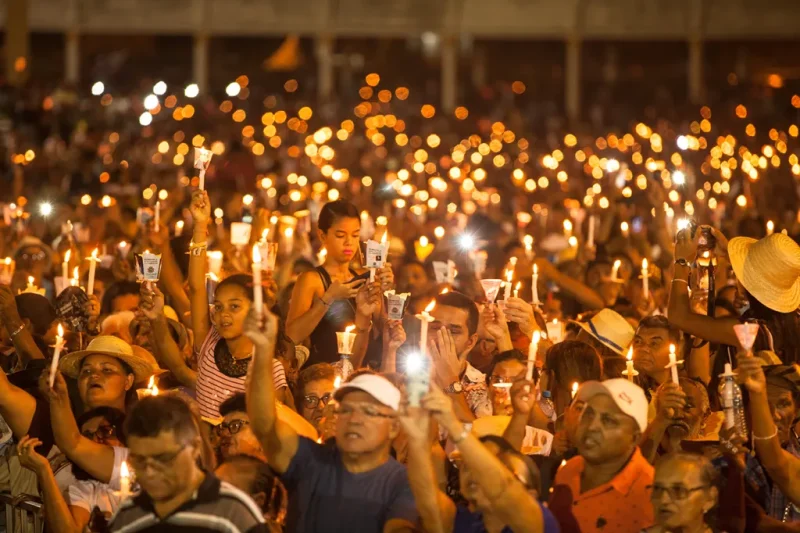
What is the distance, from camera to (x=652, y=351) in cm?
778

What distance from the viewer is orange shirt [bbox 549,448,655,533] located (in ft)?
18.3

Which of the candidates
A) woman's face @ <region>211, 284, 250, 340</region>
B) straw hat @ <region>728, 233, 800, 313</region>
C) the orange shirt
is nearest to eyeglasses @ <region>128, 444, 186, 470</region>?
the orange shirt

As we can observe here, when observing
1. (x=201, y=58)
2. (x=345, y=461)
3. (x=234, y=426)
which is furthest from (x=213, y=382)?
(x=201, y=58)

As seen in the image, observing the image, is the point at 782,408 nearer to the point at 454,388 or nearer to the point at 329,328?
the point at 454,388

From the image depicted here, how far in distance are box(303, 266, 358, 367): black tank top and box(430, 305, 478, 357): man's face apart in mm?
646

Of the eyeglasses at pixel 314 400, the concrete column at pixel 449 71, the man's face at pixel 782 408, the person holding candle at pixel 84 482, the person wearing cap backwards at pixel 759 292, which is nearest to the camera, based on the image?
the person holding candle at pixel 84 482

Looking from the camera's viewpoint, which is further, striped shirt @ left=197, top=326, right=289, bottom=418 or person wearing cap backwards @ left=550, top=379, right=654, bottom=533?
striped shirt @ left=197, top=326, right=289, bottom=418

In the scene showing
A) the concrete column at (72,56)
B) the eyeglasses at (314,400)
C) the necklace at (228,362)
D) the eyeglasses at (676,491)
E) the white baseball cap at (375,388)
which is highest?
the concrete column at (72,56)

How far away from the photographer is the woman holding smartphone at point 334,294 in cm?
760

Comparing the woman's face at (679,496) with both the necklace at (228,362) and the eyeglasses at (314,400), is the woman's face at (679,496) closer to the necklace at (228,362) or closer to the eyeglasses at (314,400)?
the eyeglasses at (314,400)

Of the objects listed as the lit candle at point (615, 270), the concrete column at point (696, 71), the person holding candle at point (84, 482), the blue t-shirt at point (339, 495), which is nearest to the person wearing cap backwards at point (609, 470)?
the blue t-shirt at point (339, 495)

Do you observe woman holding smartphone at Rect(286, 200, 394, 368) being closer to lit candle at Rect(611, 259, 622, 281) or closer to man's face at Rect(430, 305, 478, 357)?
man's face at Rect(430, 305, 478, 357)

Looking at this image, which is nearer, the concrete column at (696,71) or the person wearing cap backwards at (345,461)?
the person wearing cap backwards at (345,461)

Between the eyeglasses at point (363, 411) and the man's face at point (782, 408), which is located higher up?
the eyeglasses at point (363, 411)
